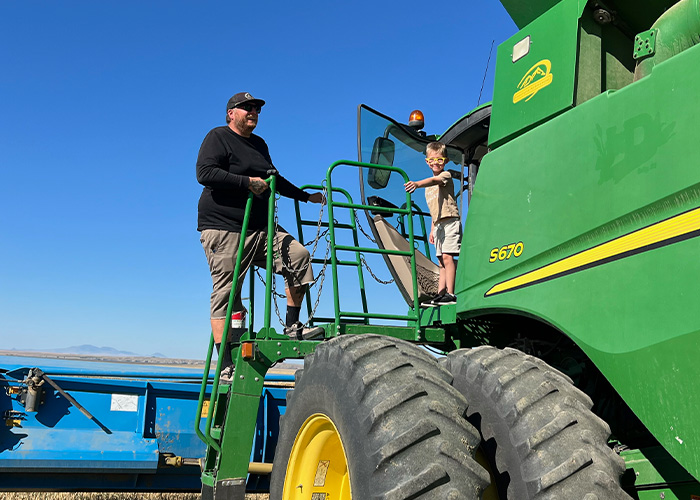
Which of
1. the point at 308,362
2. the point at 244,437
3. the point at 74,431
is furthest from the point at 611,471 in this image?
the point at 74,431

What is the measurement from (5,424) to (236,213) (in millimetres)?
2827

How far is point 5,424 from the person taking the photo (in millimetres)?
5535

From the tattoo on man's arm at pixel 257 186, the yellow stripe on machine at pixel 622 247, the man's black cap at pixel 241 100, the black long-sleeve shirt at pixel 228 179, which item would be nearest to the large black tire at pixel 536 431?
the yellow stripe on machine at pixel 622 247

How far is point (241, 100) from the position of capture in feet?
16.3

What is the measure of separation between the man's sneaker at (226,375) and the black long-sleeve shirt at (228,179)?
987 millimetres

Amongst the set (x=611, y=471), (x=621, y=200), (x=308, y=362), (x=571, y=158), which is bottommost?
(x=611, y=471)

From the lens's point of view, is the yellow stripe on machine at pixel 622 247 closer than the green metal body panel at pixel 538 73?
Yes

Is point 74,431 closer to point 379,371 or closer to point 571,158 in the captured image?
point 379,371

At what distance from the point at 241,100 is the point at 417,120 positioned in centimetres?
135

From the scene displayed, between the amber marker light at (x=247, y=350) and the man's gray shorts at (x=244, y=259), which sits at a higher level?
the man's gray shorts at (x=244, y=259)

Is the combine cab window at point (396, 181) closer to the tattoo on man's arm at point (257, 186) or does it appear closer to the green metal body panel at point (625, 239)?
the tattoo on man's arm at point (257, 186)

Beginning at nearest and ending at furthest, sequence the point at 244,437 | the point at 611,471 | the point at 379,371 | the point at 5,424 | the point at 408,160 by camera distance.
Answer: the point at 611,471
the point at 379,371
the point at 244,437
the point at 408,160
the point at 5,424

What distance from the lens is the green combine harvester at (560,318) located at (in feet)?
7.34

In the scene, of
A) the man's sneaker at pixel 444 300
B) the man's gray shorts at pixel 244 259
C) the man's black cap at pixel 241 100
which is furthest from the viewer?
the man's black cap at pixel 241 100
